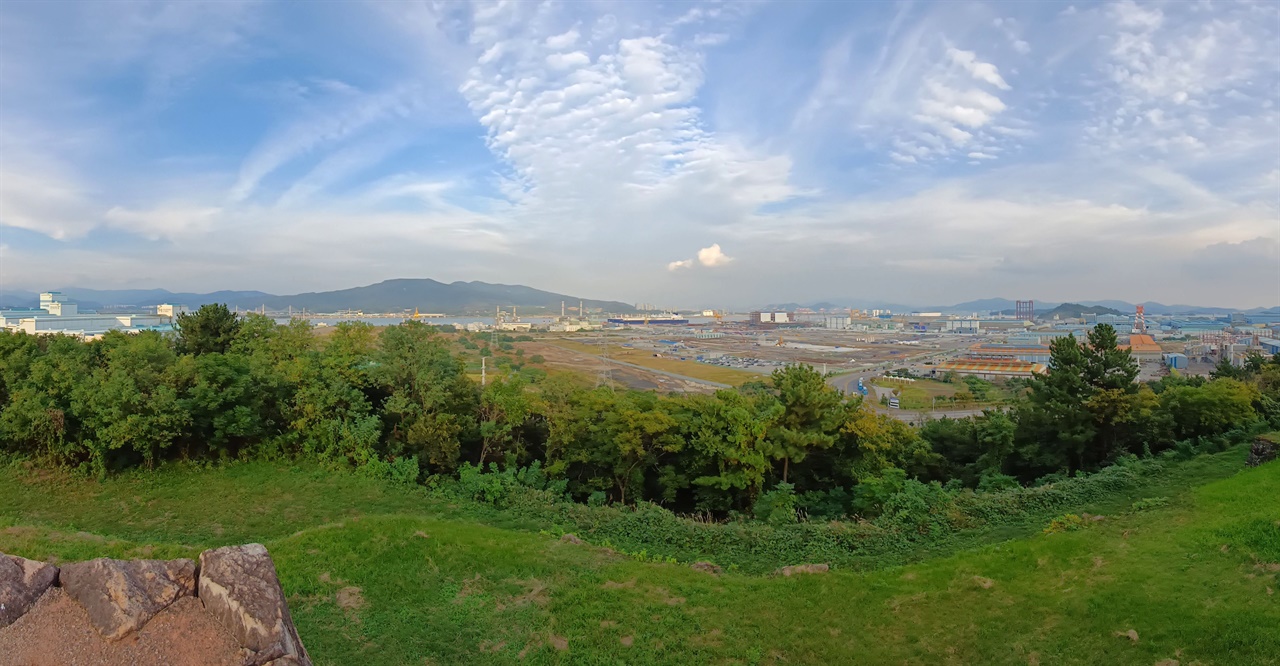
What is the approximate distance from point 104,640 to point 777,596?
667 centimetres

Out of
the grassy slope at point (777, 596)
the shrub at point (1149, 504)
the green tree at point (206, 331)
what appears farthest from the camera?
the green tree at point (206, 331)

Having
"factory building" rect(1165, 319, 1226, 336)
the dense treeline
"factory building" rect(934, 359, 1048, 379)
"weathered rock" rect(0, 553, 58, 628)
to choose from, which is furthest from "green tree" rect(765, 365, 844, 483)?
"factory building" rect(1165, 319, 1226, 336)

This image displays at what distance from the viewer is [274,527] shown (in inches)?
421

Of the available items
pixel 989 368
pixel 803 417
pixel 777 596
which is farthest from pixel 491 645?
pixel 989 368

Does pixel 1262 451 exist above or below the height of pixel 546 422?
above

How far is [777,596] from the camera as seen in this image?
771 cm

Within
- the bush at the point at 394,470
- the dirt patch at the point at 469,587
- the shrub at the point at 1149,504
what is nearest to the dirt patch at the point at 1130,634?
the shrub at the point at 1149,504

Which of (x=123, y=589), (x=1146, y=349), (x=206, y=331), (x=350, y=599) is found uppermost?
(x=206, y=331)

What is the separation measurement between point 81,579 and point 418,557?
4828mm

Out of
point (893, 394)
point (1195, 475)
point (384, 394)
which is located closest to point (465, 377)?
point (384, 394)

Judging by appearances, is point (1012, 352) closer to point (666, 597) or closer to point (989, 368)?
point (989, 368)

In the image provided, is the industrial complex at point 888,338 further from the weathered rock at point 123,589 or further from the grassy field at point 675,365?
the weathered rock at point 123,589

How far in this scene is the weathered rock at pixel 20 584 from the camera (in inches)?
149

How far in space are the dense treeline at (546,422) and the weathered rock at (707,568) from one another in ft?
12.5
